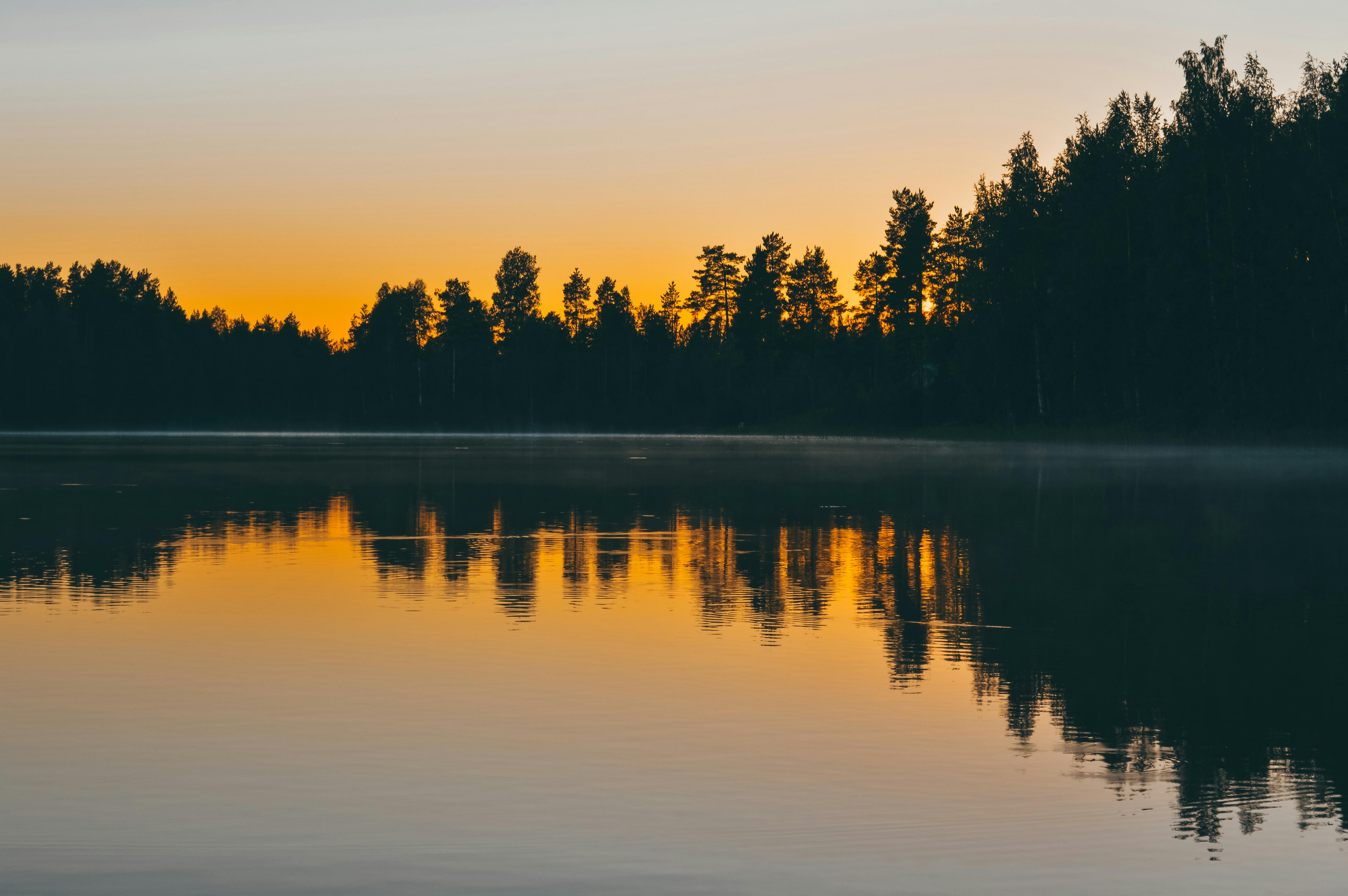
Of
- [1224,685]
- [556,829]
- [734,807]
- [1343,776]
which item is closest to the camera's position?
[556,829]

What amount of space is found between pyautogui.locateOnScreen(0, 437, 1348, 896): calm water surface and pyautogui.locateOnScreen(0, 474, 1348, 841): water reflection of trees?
8cm

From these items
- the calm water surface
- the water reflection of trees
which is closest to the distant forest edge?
the water reflection of trees

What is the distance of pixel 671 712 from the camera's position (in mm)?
10234

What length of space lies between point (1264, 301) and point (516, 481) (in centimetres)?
5495

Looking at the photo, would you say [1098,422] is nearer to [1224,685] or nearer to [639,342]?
[1224,685]

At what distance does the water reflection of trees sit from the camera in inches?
378

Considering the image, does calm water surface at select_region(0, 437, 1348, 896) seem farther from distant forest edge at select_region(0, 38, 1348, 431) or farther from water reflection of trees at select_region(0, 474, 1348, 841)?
distant forest edge at select_region(0, 38, 1348, 431)

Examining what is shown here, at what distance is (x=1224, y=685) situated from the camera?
1134 cm

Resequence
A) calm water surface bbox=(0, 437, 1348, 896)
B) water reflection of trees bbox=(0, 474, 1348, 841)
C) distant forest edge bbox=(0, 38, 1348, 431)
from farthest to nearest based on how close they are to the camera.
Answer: distant forest edge bbox=(0, 38, 1348, 431), water reflection of trees bbox=(0, 474, 1348, 841), calm water surface bbox=(0, 437, 1348, 896)

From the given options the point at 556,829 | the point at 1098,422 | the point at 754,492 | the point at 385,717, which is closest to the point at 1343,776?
the point at 556,829

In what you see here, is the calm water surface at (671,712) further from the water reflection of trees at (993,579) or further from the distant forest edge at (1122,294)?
the distant forest edge at (1122,294)

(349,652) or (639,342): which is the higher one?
(639,342)

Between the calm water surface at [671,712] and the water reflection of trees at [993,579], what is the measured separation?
8 centimetres

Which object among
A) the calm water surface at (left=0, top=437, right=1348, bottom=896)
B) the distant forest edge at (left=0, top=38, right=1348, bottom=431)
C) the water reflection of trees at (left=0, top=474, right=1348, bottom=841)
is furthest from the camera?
the distant forest edge at (left=0, top=38, right=1348, bottom=431)
